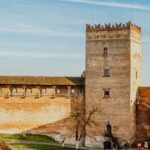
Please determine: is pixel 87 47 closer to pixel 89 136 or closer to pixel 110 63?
pixel 110 63

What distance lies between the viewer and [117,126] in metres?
58.4

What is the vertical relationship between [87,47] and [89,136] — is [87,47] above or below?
above

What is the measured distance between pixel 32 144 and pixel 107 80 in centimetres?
950

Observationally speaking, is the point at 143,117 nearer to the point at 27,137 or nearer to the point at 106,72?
the point at 106,72

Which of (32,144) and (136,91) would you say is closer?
(32,144)

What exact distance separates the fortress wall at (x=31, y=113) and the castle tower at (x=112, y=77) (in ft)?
9.31

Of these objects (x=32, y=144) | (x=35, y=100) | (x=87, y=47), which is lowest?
(x=32, y=144)

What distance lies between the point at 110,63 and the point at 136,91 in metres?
3.94

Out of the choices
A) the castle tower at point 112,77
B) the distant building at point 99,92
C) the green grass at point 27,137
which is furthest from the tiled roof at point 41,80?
the green grass at point 27,137

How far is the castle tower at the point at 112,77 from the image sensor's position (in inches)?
2299

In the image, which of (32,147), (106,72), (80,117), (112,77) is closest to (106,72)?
(106,72)

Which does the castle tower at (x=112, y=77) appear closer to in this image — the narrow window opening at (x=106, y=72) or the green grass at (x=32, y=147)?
the narrow window opening at (x=106, y=72)

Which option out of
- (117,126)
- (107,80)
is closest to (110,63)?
(107,80)

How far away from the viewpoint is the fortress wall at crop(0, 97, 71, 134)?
199 feet
